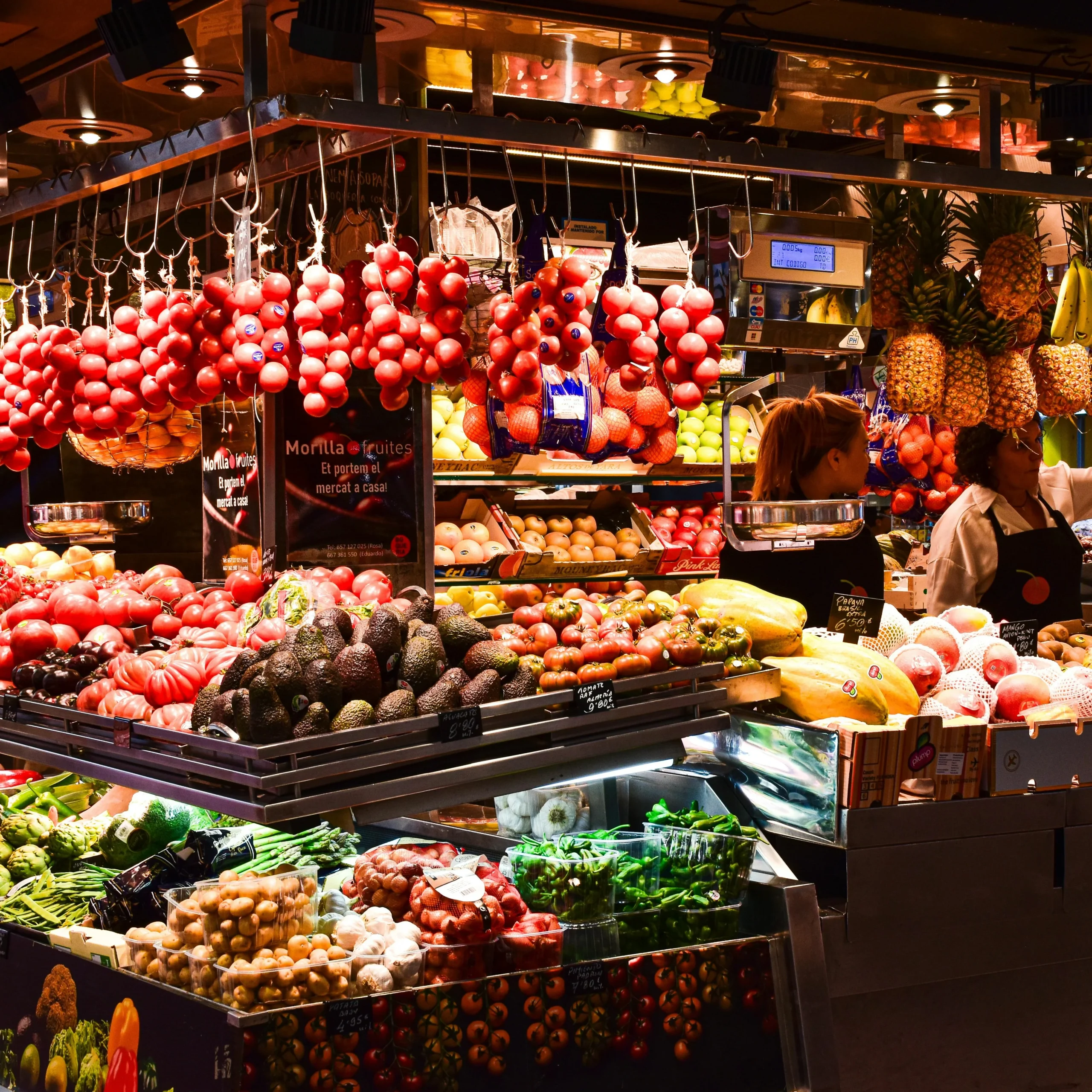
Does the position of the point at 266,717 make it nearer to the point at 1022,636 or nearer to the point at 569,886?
the point at 569,886

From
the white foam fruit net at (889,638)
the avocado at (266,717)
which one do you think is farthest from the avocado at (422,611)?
the white foam fruit net at (889,638)

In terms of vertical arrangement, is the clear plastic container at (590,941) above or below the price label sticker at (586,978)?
above

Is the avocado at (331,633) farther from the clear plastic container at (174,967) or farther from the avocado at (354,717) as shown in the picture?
the clear plastic container at (174,967)

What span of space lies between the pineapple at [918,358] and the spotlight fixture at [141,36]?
2812 millimetres

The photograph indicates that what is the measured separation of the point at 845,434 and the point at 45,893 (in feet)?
10.3

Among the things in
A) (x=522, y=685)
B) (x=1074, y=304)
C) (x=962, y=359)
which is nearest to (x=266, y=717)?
(x=522, y=685)

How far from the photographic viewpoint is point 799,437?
4.93m

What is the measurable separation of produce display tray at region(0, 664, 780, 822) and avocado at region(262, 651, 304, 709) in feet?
0.46

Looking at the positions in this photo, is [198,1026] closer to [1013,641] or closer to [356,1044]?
[356,1044]

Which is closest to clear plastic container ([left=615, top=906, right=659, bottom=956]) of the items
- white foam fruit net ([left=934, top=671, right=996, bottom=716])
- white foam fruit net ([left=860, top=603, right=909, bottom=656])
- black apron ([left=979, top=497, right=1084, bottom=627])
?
white foam fruit net ([left=934, top=671, right=996, bottom=716])

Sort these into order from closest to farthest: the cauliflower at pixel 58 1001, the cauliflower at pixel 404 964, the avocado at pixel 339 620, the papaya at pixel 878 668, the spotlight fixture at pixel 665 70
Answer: the cauliflower at pixel 404 964, the cauliflower at pixel 58 1001, the avocado at pixel 339 620, the papaya at pixel 878 668, the spotlight fixture at pixel 665 70

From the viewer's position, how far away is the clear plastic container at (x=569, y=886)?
277 centimetres

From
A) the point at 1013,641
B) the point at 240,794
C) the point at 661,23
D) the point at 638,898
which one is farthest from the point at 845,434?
the point at 240,794

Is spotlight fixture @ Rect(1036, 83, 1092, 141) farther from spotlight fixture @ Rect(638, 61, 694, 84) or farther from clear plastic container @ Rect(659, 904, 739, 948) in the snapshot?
clear plastic container @ Rect(659, 904, 739, 948)
